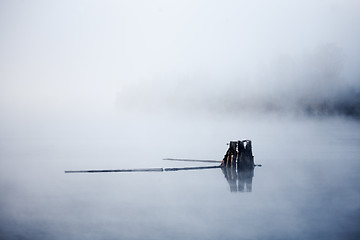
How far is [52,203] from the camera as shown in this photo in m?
15.4

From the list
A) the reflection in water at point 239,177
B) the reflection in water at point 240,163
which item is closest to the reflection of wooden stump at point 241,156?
the reflection in water at point 240,163

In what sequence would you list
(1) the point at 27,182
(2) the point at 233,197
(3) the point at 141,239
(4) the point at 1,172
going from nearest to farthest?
(3) the point at 141,239, (2) the point at 233,197, (1) the point at 27,182, (4) the point at 1,172

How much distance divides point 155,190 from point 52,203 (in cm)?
447

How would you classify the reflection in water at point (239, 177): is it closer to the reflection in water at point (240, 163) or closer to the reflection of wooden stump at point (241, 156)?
the reflection in water at point (240, 163)

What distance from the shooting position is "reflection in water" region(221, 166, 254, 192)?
18.2 meters

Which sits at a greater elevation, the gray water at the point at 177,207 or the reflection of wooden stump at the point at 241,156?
the reflection of wooden stump at the point at 241,156

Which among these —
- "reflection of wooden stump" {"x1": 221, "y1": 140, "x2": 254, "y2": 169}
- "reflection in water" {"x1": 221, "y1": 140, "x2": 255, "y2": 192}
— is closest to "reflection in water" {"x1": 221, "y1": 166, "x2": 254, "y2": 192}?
"reflection in water" {"x1": 221, "y1": 140, "x2": 255, "y2": 192}

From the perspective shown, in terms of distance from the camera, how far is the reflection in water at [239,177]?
18.2 meters

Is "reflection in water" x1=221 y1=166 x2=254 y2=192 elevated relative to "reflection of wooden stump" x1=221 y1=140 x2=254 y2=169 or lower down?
lower down

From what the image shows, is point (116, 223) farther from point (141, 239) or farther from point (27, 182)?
point (27, 182)

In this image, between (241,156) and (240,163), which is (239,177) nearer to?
(240,163)

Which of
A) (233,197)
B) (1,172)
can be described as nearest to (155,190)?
(233,197)

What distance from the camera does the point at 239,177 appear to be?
19.0 meters

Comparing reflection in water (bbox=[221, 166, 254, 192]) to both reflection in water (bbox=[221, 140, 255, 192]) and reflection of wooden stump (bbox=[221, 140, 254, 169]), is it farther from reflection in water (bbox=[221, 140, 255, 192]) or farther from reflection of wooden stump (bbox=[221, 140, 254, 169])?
reflection of wooden stump (bbox=[221, 140, 254, 169])
